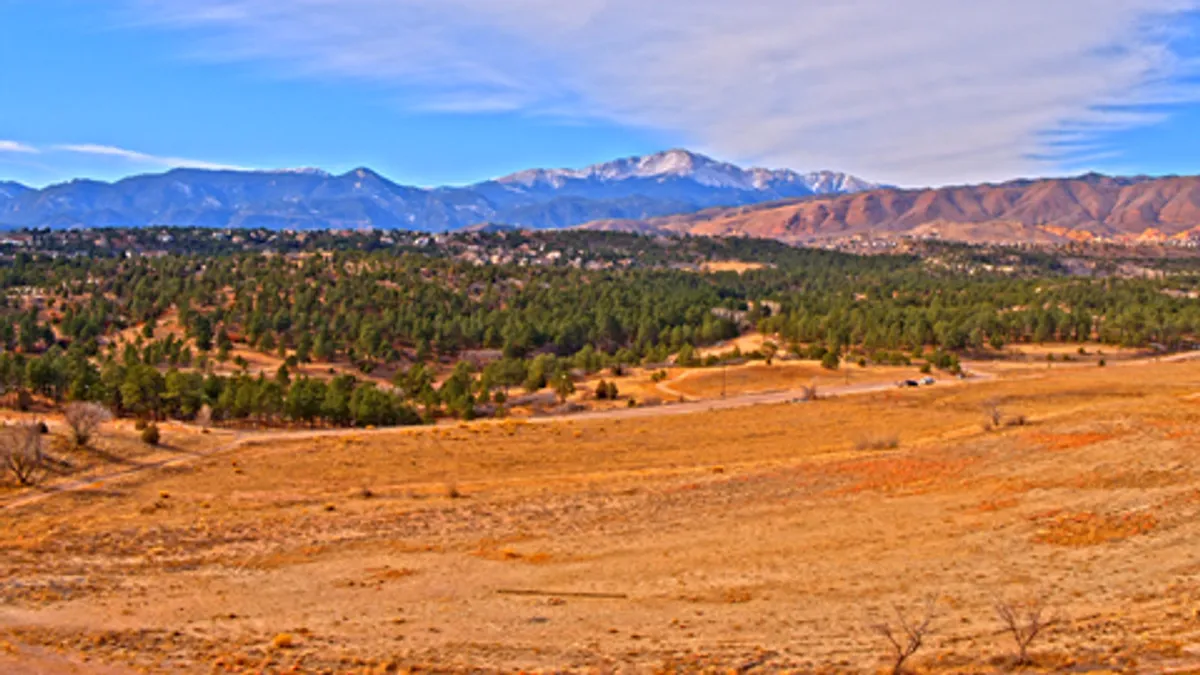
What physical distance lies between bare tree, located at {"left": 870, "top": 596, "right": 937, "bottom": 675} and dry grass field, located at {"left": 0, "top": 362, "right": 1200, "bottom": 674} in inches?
9.8

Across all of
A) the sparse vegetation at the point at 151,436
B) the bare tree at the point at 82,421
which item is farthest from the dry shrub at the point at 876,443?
the bare tree at the point at 82,421

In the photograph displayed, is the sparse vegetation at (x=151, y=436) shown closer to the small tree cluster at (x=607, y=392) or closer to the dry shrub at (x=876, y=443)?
the dry shrub at (x=876, y=443)

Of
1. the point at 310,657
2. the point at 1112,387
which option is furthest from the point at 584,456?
the point at 1112,387

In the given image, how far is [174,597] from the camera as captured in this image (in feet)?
76.5

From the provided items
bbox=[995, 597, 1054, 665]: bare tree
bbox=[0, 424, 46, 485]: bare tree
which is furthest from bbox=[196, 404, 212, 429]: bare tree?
bbox=[995, 597, 1054, 665]: bare tree

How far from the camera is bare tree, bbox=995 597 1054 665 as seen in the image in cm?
1725

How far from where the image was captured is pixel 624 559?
2695 cm

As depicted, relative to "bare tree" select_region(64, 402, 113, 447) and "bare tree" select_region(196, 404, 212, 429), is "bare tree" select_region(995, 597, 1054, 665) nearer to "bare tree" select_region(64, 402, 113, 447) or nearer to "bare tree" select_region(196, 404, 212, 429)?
"bare tree" select_region(64, 402, 113, 447)

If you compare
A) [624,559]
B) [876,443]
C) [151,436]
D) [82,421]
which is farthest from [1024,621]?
[151,436]

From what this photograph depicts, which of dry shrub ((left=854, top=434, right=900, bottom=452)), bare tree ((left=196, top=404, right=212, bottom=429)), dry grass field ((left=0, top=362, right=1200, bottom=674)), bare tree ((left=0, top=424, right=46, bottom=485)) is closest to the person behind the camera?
dry grass field ((left=0, top=362, right=1200, bottom=674))

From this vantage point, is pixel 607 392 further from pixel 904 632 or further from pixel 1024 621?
pixel 1024 621

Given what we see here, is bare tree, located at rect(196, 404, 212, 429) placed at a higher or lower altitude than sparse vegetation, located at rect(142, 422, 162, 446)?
lower

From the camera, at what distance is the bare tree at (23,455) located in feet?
126

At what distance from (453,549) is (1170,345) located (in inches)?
4773
